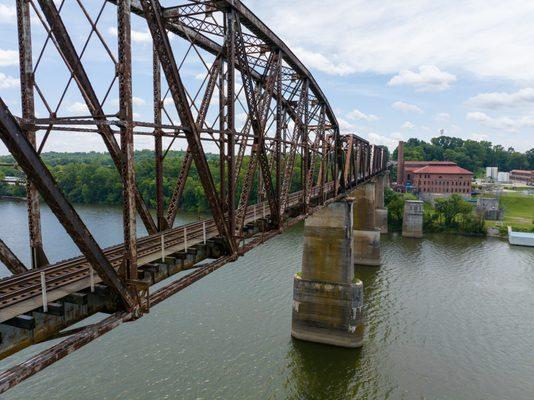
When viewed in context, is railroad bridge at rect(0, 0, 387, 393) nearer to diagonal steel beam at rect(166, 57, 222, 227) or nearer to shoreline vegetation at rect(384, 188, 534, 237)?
diagonal steel beam at rect(166, 57, 222, 227)

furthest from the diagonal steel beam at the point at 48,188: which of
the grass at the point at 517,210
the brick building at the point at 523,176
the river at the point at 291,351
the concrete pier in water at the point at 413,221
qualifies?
the brick building at the point at 523,176

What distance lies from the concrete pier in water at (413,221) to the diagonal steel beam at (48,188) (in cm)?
5493

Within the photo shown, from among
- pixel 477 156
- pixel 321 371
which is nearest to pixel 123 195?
pixel 321 371

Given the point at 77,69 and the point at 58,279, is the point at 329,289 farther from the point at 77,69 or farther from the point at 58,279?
the point at 77,69

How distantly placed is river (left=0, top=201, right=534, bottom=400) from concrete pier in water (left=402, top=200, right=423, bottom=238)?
71.9 ft

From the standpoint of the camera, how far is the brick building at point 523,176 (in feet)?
416

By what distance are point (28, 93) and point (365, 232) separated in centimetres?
3672

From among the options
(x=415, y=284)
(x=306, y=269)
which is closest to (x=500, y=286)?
(x=415, y=284)

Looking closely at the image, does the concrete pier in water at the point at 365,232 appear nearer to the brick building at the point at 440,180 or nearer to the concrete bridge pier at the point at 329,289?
the concrete bridge pier at the point at 329,289

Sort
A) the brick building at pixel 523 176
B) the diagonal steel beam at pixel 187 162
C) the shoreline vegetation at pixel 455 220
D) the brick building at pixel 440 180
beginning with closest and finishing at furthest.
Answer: the diagonal steel beam at pixel 187 162 → the shoreline vegetation at pixel 455 220 → the brick building at pixel 440 180 → the brick building at pixel 523 176

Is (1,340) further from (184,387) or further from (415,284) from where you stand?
(415,284)

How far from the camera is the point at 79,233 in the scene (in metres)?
5.43

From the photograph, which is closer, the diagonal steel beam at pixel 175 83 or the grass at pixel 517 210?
the diagonal steel beam at pixel 175 83

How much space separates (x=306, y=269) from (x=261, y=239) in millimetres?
12154
